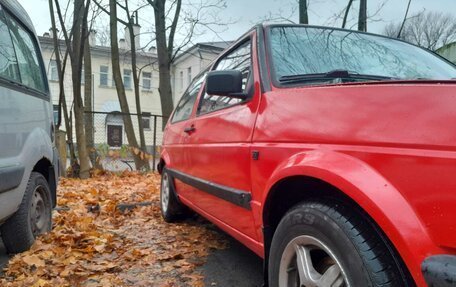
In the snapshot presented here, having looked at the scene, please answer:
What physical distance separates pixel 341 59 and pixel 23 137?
2351mm

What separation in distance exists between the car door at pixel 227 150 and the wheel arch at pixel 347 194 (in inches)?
12.0

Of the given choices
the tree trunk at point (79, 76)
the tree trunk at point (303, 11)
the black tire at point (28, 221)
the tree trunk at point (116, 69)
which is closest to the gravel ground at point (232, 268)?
the black tire at point (28, 221)

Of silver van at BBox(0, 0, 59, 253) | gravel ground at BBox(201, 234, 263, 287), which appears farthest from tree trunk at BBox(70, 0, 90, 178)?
gravel ground at BBox(201, 234, 263, 287)

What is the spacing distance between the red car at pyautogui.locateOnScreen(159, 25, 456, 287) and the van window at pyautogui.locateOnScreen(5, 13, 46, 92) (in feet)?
5.23

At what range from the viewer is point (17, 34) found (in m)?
3.44

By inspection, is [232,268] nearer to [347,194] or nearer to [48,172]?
[347,194]

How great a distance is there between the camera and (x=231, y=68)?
328cm

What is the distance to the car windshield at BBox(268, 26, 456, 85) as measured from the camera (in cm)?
241

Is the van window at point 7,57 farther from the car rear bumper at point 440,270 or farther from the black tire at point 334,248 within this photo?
the car rear bumper at point 440,270

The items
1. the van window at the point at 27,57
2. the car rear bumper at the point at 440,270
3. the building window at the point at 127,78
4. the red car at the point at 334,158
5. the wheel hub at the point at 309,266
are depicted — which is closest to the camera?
the car rear bumper at the point at 440,270

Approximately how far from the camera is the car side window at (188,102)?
4.06 meters

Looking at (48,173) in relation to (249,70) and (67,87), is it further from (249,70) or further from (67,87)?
(67,87)

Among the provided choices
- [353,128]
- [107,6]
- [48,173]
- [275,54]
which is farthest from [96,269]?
[107,6]

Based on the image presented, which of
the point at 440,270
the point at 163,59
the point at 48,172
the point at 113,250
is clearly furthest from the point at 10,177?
the point at 163,59
